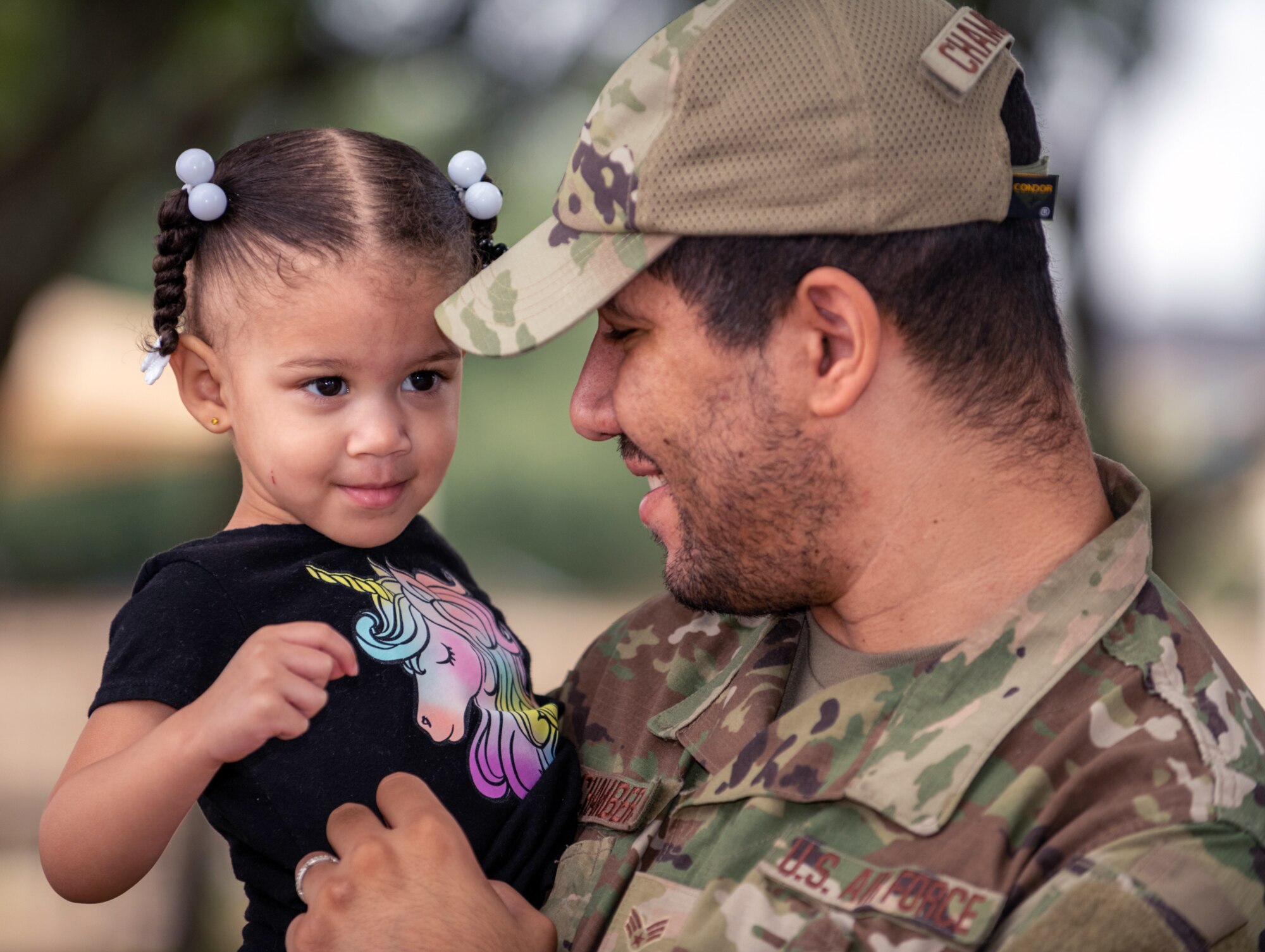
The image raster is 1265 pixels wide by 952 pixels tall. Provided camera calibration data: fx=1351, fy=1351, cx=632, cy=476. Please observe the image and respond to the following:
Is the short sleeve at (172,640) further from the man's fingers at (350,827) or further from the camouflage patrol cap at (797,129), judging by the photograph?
the camouflage patrol cap at (797,129)

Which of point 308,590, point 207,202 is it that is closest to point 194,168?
point 207,202

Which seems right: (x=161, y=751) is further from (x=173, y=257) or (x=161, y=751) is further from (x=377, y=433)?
(x=173, y=257)

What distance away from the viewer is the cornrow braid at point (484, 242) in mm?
2697

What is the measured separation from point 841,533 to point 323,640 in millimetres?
833

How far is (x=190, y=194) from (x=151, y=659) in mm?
897

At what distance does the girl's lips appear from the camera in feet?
8.01

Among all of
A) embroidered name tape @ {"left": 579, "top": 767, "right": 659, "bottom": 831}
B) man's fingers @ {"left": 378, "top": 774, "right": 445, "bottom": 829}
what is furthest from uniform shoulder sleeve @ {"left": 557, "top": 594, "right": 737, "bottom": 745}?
man's fingers @ {"left": 378, "top": 774, "right": 445, "bottom": 829}

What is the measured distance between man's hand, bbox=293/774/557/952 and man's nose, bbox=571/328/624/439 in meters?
0.69

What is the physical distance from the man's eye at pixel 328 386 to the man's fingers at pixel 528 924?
0.90 m

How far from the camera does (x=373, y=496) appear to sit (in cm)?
245

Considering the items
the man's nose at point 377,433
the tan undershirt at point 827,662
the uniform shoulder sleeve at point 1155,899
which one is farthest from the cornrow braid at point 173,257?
the uniform shoulder sleeve at point 1155,899

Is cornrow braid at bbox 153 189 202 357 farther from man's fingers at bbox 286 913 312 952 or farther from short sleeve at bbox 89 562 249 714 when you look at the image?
man's fingers at bbox 286 913 312 952

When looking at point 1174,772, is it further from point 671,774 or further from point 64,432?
point 64,432

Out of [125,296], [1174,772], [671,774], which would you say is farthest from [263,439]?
[125,296]
